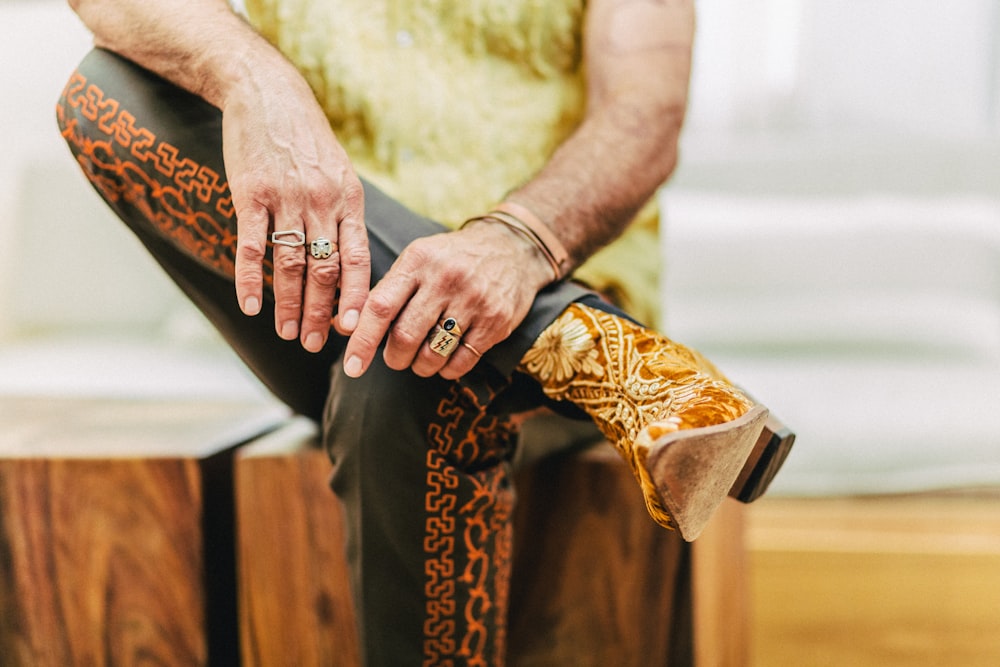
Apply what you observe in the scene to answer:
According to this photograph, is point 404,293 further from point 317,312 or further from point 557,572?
point 557,572

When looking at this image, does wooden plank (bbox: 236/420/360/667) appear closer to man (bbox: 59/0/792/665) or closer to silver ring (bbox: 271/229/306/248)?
man (bbox: 59/0/792/665)

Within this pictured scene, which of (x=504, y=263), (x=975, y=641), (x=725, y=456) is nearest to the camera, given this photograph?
(x=725, y=456)

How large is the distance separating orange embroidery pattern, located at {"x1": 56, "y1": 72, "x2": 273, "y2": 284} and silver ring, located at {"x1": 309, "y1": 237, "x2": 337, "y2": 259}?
6 centimetres

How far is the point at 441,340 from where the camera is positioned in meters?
0.57

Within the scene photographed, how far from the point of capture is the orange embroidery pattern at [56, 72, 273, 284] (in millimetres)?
636

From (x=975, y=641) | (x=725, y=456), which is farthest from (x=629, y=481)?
(x=975, y=641)

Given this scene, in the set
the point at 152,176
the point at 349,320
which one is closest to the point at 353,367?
the point at 349,320

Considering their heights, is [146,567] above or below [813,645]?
above

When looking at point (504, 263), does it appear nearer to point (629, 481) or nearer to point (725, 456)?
point (725, 456)

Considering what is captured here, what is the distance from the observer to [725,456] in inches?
19.1

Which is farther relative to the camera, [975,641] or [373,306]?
[975,641]

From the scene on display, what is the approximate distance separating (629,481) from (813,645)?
383mm

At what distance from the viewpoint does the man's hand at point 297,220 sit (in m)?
0.58

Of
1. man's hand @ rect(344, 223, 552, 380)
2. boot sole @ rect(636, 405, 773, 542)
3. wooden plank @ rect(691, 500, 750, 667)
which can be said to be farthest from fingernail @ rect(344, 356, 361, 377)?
wooden plank @ rect(691, 500, 750, 667)
